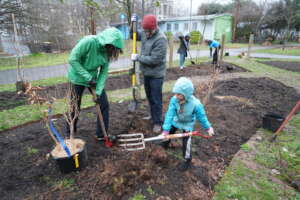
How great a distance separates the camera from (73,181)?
8.14ft

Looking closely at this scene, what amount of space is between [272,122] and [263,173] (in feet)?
4.80

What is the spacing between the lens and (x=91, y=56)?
108 inches

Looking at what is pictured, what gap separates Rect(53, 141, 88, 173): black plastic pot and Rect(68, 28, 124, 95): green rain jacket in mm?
875

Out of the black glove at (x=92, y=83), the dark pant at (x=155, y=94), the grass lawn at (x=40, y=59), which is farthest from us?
the grass lawn at (x=40, y=59)

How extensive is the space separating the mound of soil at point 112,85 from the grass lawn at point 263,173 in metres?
2.66

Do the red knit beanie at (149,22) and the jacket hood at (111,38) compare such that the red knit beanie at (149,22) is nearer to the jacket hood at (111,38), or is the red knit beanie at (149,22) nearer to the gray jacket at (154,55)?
the gray jacket at (154,55)

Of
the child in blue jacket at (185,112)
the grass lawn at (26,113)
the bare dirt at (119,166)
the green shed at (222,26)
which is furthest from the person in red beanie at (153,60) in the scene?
the green shed at (222,26)

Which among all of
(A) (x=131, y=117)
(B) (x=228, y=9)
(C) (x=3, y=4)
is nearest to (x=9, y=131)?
(A) (x=131, y=117)

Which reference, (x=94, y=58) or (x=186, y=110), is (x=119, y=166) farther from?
(x=94, y=58)

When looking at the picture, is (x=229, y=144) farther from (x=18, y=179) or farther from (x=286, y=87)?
(x=286, y=87)

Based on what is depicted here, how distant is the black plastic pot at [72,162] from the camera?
245cm

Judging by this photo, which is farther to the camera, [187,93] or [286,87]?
[286,87]

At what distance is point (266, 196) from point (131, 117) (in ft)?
8.76

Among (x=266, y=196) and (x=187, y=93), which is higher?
(x=187, y=93)
